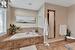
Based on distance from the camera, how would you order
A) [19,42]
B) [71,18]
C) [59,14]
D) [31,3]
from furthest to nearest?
1. [71,18]
2. [59,14]
3. [31,3]
4. [19,42]

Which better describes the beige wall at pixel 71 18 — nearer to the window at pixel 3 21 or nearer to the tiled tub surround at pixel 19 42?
the tiled tub surround at pixel 19 42

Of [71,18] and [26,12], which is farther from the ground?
[26,12]

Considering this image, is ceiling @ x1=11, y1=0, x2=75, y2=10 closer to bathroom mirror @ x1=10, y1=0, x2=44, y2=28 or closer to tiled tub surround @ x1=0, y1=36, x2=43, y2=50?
bathroom mirror @ x1=10, y1=0, x2=44, y2=28

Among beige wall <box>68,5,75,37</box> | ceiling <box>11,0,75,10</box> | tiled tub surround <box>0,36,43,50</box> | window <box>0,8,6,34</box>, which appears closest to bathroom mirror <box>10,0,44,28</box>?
ceiling <box>11,0,75,10</box>

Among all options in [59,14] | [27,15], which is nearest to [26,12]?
[27,15]

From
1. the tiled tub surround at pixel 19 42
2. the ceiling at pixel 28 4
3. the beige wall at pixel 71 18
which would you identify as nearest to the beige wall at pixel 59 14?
the beige wall at pixel 71 18

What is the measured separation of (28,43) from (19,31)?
136 cm

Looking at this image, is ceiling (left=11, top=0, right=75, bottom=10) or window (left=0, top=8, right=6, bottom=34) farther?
ceiling (left=11, top=0, right=75, bottom=10)

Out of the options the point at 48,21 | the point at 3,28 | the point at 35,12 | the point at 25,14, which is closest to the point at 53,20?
the point at 48,21

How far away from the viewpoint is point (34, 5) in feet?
17.6

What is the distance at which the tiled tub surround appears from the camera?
342cm

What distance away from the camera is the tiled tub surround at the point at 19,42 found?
342 cm

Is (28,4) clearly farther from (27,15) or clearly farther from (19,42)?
(19,42)

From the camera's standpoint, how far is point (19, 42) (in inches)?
154
